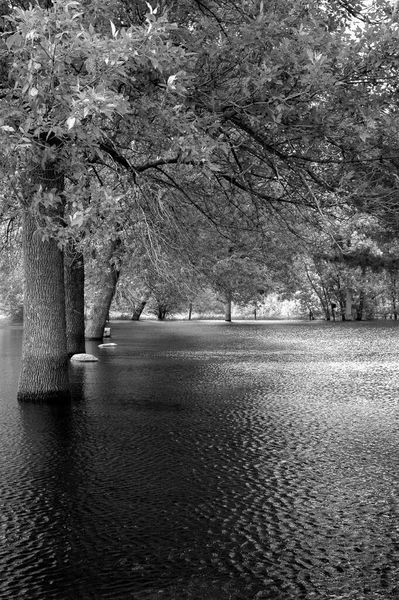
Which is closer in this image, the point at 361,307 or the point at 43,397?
the point at 43,397

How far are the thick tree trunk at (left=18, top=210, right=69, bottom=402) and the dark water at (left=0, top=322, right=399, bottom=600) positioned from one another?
1.97ft

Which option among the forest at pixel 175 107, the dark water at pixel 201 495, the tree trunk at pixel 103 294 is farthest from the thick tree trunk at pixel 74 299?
the dark water at pixel 201 495

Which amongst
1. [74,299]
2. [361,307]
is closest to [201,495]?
[74,299]

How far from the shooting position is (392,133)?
29.6 ft

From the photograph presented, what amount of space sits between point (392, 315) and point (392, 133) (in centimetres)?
6247

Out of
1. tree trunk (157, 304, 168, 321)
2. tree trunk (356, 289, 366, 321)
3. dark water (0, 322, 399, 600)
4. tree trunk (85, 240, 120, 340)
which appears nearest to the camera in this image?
dark water (0, 322, 399, 600)

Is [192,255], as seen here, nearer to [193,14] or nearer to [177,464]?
[193,14]

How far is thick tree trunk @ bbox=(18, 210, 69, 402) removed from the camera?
36.5 ft

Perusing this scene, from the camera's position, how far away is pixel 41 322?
36.5 ft

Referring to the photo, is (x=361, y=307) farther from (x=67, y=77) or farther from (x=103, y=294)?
(x=67, y=77)

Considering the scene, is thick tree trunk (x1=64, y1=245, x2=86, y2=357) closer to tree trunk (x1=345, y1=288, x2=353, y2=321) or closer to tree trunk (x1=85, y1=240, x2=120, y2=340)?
tree trunk (x1=85, y1=240, x2=120, y2=340)

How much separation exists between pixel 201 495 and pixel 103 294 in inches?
811

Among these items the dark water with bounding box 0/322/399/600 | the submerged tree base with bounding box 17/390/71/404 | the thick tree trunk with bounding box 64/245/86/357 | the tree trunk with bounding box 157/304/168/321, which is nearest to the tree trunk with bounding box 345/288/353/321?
the tree trunk with bounding box 157/304/168/321

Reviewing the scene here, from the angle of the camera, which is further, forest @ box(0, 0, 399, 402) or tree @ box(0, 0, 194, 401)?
forest @ box(0, 0, 399, 402)
